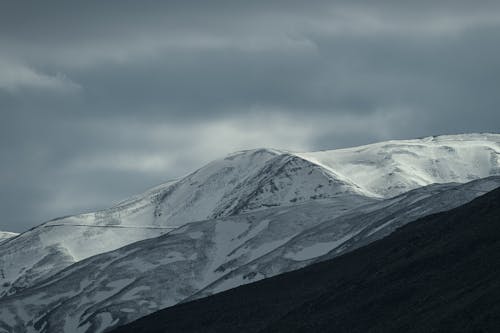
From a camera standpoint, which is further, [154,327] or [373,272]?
[154,327]

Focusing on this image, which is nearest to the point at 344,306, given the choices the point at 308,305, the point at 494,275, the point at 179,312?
the point at 308,305

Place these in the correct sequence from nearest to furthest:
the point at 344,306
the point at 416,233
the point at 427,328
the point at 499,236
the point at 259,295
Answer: the point at 427,328 < the point at 499,236 < the point at 344,306 < the point at 416,233 < the point at 259,295

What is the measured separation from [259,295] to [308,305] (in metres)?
27.3

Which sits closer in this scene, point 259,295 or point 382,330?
point 382,330

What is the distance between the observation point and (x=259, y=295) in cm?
17575

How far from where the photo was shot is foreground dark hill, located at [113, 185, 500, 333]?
108688 millimetres

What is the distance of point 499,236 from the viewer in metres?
129

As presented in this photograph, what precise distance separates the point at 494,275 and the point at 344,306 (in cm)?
2991

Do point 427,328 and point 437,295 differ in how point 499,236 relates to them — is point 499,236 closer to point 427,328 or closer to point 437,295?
point 437,295

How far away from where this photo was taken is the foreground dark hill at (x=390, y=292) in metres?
109

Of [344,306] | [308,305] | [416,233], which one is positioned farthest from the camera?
[416,233]

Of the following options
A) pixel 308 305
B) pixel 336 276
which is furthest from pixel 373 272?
pixel 336 276

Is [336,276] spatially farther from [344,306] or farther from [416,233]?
[344,306]

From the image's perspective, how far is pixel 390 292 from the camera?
13188 cm
